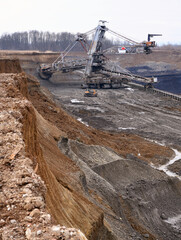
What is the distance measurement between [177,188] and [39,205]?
13424 mm

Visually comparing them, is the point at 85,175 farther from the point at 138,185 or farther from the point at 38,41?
the point at 38,41

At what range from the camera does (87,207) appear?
27.5 ft

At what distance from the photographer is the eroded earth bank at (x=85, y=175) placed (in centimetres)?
420

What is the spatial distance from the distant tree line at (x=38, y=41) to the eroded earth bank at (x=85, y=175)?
81.6 metres

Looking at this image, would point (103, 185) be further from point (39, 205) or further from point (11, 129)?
point (39, 205)

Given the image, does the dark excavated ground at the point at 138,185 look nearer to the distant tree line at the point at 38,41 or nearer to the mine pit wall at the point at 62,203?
the mine pit wall at the point at 62,203

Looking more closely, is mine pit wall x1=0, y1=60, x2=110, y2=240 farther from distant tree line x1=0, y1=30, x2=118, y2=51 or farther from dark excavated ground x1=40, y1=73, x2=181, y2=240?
distant tree line x1=0, y1=30, x2=118, y2=51

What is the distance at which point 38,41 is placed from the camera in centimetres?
11625

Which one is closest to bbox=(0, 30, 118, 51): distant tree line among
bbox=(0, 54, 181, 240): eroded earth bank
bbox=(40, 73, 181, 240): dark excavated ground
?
bbox=(0, 54, 181, 240): eroded earth bank

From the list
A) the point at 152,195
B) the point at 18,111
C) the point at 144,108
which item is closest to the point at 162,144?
the point at 152,195

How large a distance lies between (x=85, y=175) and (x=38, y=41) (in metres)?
111

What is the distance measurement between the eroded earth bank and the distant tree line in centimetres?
8160

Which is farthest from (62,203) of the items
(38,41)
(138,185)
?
(38,41)

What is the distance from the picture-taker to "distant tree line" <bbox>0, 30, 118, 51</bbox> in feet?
357
